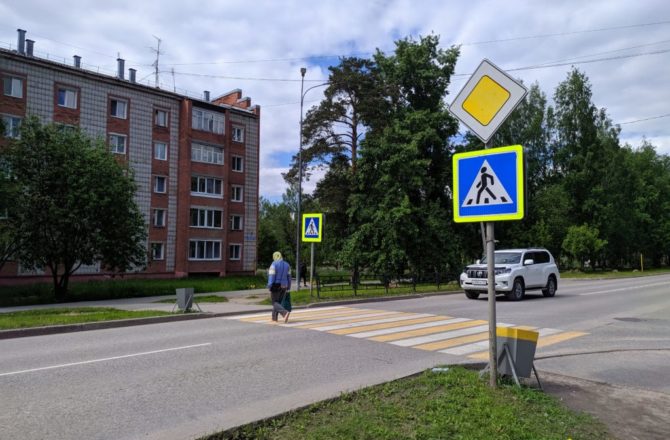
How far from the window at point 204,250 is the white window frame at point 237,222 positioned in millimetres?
2495

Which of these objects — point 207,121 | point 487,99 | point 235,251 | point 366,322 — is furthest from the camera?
point 235,251

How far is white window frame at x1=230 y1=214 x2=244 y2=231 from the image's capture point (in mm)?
46312

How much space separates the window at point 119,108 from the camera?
39.2 meters

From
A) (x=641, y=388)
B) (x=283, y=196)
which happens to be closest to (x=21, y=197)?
(x=641, y=388)

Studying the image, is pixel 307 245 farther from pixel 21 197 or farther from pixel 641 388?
pixel 641 388

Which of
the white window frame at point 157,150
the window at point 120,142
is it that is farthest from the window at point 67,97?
the white window frame at point 157,150

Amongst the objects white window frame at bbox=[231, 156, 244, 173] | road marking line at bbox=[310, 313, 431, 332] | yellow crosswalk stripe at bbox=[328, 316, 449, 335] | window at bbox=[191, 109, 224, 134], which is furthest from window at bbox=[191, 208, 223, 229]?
yellow crosswalk stripe at bbox=[328, 316, 449, 335]

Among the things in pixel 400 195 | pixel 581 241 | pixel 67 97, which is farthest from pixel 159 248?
pixel 581 241

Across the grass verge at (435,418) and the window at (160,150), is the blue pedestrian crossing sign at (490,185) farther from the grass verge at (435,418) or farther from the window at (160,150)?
the window at (160,150)

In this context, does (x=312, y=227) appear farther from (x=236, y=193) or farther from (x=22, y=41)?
(x=22, y=41)

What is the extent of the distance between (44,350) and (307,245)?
54.5 m

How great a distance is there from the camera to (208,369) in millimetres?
7012

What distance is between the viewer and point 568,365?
24.2ft

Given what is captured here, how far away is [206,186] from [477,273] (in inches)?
1231
